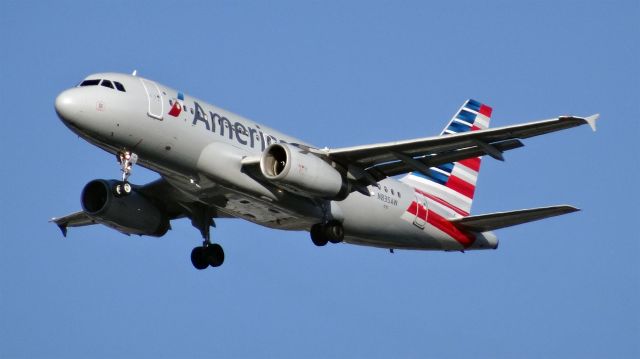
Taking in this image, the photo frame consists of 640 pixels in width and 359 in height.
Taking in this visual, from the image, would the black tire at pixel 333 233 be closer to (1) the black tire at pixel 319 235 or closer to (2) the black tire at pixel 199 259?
(1) the black tire at pixel 319 235

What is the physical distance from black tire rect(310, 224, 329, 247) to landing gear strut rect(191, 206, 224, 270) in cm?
524

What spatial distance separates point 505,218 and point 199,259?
11.7m

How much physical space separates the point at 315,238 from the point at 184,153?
619 centimetres

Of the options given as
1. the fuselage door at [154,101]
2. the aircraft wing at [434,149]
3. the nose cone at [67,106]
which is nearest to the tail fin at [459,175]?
the aircraft wing at [434,149]

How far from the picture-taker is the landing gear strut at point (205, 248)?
46062mm

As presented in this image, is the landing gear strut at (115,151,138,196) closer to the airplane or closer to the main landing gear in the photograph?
the airplane

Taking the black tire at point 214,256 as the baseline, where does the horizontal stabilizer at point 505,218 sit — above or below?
above

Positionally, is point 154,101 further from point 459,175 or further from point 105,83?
point 459,175

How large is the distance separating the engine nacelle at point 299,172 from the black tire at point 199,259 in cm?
758

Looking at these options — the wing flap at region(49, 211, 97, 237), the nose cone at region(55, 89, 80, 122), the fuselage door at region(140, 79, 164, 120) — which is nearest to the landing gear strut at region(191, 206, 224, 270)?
the wing flap at region(49, 211, 97, 237)

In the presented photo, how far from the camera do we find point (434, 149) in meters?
39.7

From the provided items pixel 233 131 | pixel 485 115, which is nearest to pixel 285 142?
pixel 233 131

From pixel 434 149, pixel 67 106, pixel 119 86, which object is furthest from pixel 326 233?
pixel 67 106

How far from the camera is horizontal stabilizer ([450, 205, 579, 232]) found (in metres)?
41.0
